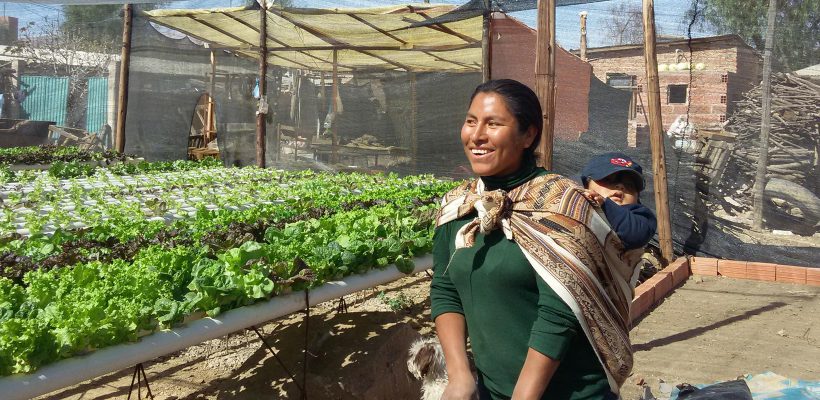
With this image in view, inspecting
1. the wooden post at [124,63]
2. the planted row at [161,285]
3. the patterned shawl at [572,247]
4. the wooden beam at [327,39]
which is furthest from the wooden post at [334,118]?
the patterned shawl at [572,247]

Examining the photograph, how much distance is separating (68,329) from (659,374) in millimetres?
4021

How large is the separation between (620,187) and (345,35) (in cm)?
1017

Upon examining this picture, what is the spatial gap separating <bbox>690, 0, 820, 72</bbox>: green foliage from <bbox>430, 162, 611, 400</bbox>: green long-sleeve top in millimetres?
7091

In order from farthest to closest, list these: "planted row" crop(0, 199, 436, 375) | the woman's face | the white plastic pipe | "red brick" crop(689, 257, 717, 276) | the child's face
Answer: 1. "red brick" crop(689, 257, 717, 276)
2. "planted row" crop(0, 199, 436, 375)
3. the white plastic pipe
4. the child's face
5. the woman's face

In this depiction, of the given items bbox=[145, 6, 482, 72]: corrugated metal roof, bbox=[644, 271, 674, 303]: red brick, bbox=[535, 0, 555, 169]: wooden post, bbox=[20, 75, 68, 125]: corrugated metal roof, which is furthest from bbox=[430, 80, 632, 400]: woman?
bbox=[20, 75, 68, 125]: corrugated metal roof

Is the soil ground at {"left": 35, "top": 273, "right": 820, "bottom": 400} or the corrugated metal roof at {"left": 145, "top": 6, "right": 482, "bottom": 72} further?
the corrugated metal roof at {"left": 145, "top": 6, "right": 482, "bottom": 72}

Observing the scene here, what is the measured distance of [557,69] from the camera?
9.41 m

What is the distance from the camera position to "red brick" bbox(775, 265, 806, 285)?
8.13 meters

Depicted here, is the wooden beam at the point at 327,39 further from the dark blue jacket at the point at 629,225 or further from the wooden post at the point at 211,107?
Answer: the dark blue jacket at the point at 629,225

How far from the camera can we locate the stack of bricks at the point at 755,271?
8.10 meters

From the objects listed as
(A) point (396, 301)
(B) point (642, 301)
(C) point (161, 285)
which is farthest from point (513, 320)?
(B) point (642, 301)

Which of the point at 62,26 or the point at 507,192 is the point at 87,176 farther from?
the point at 507,192

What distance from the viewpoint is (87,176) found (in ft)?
33.5

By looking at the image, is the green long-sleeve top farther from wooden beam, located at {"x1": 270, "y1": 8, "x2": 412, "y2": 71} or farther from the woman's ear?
wooden beam, located at {"x1": 270, "y1": 8, "x2": 412, "y2": 71}
